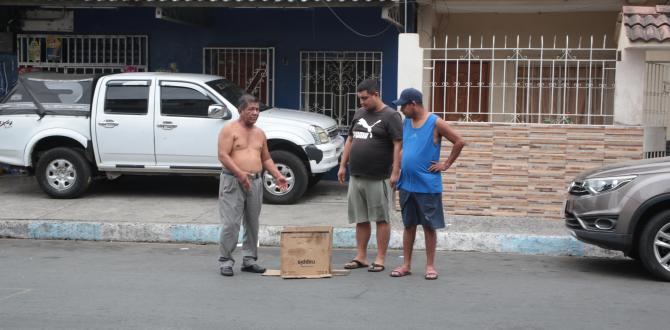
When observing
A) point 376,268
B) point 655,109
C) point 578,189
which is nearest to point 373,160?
point 376,268

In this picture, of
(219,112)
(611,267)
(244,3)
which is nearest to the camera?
(611,267)

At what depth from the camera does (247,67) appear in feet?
47.3

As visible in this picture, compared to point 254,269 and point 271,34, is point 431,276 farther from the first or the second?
point 271,34

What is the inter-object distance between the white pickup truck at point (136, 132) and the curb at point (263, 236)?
1.56 metres

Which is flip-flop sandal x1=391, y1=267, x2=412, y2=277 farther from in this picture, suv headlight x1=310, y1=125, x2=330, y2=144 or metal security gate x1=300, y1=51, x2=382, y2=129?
metal security gate x1=300, y1=51, x2=382, y2=129

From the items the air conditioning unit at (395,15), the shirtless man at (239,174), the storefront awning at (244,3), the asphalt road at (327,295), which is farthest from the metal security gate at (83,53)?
the shirtless man at (239,174)

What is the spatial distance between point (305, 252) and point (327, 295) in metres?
0.77

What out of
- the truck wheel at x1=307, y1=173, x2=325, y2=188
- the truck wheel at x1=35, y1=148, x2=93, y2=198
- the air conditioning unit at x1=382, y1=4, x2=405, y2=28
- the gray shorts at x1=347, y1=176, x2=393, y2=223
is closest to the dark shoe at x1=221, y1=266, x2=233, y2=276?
the gray shorts at x1=347, y1=176, x2=393, y2=223

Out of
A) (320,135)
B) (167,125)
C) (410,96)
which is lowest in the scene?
(320,135)

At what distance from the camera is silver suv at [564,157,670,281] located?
784 cm

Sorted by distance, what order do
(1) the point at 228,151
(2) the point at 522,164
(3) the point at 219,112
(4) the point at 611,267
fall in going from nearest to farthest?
1. (1) the point at 228,151
2. (4) the point at 611,267
3. (2) the point at 522,164
4. (3) the point at 219,112

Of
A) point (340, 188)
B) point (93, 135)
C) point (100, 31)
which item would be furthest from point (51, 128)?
point (340, 188)

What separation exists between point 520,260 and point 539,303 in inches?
83.8

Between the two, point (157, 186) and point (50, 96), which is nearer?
point (50, 96)
